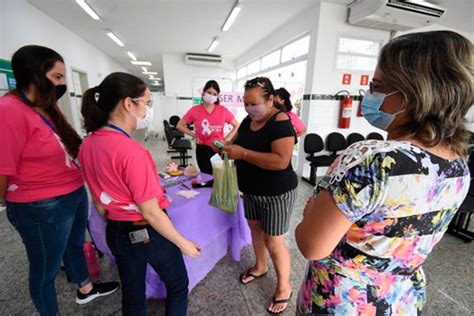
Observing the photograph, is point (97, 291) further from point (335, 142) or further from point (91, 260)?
point (335, 142)

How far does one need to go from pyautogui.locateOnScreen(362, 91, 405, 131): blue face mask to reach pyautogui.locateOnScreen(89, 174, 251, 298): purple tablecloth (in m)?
1.15

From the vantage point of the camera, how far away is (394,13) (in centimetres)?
329

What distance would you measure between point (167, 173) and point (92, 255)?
867 millimetres

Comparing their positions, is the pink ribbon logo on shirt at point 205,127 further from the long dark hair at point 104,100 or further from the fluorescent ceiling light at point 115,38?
the fluorescent ceiling light at point 115,38

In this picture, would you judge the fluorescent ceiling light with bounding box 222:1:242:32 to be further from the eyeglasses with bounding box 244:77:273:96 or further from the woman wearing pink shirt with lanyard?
the woman wearing pink shirt with lanyard

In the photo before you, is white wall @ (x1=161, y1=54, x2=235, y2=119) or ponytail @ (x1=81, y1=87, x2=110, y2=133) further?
white wall @ (x1=161, y1=54, x2=235, y2=119)

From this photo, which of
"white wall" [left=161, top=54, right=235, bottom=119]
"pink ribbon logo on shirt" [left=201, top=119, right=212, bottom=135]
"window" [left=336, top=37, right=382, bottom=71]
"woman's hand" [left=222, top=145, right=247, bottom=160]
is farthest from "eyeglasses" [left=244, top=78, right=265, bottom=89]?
"white wall" [left=161, top=54, right=235, bottom=119]

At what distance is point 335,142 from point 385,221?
3.90 m

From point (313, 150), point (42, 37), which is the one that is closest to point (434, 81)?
point (313, 150)

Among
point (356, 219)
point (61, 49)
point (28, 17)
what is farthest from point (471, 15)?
point (61, 49)

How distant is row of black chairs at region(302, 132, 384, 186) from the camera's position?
3781 mm

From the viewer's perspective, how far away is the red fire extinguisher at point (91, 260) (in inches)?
68.2

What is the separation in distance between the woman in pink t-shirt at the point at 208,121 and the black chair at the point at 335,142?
2.36 m

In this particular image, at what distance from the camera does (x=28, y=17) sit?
12.1 feet
